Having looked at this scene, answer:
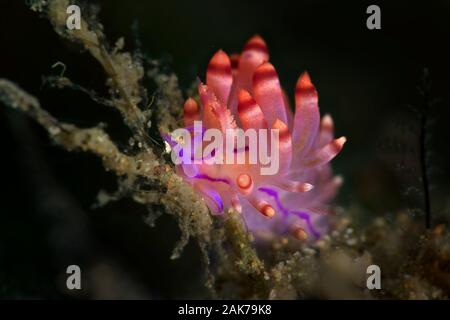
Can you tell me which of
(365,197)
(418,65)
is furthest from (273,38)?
(365,197)

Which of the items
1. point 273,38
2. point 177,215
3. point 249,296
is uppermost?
point 273,38

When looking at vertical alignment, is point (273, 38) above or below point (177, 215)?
above

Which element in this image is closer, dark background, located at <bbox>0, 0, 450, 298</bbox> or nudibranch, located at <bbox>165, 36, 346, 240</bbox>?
nudibranch, located at <bbox>165, 36, 346, 240</bbox>

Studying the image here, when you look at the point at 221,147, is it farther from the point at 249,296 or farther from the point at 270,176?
the point at 249,296

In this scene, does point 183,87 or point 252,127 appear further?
point 183,87

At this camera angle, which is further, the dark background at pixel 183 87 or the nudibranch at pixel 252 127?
the dark background at pixel 183 87

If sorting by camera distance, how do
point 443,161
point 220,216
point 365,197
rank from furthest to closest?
point 365,197, point 443,161, point 220,216

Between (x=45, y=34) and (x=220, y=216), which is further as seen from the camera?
(x=45, y=34)

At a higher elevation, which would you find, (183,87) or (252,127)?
(183,87)
